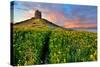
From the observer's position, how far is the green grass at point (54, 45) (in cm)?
227

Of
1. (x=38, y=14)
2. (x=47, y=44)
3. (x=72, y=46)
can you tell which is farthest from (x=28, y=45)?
(x=72, y=46)

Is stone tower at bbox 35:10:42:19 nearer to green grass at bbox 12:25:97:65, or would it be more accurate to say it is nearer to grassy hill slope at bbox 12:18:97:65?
grassy hill slope at bbox 12:18:97:65

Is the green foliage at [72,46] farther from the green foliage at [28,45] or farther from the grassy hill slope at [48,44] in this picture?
the green foliage at [28,45]

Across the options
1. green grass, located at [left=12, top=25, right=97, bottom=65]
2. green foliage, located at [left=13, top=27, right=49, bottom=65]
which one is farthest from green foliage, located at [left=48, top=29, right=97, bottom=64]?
green foliage, located at [left=13, top=27, right=49, bottom=65]

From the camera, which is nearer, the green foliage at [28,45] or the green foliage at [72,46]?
the green foliage at [28,45]

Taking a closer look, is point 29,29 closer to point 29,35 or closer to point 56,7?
point 29,35

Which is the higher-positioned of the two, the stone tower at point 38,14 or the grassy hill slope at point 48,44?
the stone tower at point 38,14

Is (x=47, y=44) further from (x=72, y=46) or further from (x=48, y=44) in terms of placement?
(x=72, y=46)

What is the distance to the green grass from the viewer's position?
2.27 m

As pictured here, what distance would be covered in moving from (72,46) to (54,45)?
0.83 feet

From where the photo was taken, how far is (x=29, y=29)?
232 centimetres

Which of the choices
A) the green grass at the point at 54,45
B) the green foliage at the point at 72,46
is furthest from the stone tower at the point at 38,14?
the green foliage at the point at 72,46

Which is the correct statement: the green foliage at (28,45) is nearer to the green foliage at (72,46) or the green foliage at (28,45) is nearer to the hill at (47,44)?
the hill at (47,44)

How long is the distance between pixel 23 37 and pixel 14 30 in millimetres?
135
